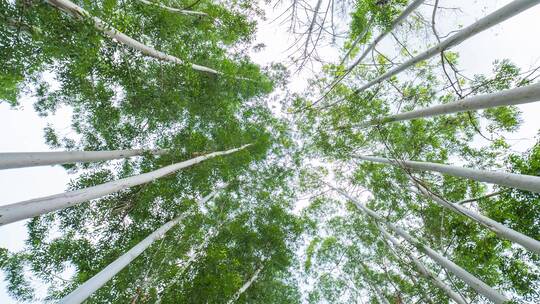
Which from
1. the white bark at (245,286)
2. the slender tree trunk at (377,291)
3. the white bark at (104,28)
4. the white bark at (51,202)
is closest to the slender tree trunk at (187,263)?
the white bark at (245,286)

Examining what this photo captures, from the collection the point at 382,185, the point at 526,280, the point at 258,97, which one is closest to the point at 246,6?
the point at 258,97

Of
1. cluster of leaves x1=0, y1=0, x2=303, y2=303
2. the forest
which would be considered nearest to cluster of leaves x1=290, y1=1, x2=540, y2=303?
the forest

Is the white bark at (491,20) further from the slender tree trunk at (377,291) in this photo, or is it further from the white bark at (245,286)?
the slender tree trunk at (377,291)

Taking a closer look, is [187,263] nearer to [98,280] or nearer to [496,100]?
[98,280]

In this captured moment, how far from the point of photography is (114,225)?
6543mm

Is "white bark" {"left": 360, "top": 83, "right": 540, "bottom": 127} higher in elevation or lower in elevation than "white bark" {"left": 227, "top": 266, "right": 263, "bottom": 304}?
higher

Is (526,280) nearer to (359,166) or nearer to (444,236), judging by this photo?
(444,236)

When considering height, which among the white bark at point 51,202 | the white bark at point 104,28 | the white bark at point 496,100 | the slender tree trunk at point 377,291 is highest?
the white bark at point 496,100

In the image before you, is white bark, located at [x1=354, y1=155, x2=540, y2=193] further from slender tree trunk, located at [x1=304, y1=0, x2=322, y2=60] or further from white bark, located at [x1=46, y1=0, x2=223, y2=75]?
white bark, located at [x1=46, y1=0, x2=223, y2=75]

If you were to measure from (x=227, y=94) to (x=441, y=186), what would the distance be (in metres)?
7.56

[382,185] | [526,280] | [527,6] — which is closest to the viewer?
[527,6]

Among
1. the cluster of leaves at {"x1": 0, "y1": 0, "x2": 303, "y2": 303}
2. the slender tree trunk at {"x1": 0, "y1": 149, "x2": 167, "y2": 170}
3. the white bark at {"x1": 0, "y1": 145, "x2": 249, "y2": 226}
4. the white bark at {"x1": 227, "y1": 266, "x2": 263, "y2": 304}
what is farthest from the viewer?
the white bark at {"x1": 227, "y1": 266, "x2": 263, "y2": 304}

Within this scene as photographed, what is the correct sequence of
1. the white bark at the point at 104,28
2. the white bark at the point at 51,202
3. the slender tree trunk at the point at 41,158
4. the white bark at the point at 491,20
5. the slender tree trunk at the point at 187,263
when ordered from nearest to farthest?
1. the white bark at the point at 51,202
2. the white bark at the point at 491,20
3. the slender tree trunk at the point at 41,158
4. the white bark at the point at 104,28
5. the slender tree trunk at the point at 187,263

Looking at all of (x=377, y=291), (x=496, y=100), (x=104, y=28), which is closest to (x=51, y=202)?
(x=104, y=28)
